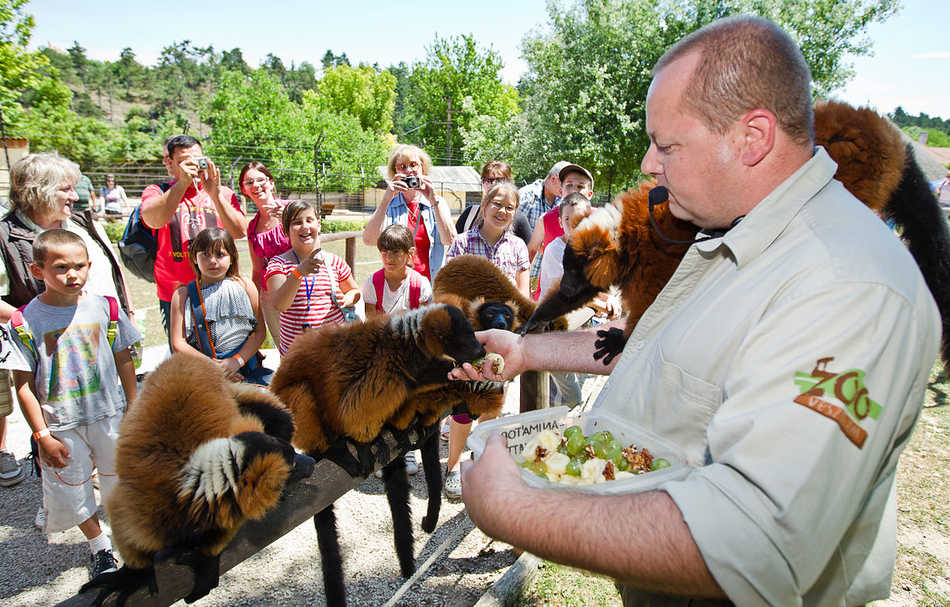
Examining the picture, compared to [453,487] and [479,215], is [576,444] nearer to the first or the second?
[453,487]

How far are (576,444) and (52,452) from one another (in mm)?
3568

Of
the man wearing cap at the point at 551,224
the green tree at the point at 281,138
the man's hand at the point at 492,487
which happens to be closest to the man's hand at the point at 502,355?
the man's hand at the point at 492,487

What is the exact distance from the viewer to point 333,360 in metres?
2.54

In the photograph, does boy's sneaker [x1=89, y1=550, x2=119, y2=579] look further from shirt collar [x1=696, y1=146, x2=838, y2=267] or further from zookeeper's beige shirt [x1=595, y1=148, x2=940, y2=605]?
shirt collar [x1=696, y1=146, x2=838, y2=267]

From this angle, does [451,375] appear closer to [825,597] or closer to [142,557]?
[142,557]

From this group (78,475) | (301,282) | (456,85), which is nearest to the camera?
(78,475)

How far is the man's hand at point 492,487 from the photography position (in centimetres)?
118

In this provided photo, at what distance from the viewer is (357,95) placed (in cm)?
6925

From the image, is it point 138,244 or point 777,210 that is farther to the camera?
point 138,244

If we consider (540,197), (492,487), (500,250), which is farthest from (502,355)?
(540,197)

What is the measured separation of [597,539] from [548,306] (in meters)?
2.16

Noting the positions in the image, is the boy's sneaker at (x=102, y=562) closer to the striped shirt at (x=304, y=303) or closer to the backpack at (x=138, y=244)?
the striped shirt at (x=304, y=303)

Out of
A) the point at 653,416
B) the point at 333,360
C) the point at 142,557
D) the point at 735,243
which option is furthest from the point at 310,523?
the point at 735,243

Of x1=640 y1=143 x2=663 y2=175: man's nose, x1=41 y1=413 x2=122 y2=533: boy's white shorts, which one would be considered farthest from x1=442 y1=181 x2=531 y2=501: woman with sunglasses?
x1=640 y1=143 x2=663 y2=175: man's nose
